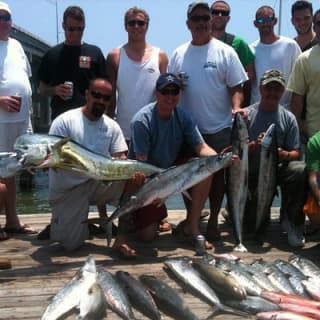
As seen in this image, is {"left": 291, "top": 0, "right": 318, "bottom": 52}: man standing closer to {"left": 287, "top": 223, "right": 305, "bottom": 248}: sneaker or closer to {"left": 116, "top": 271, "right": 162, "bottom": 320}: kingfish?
{"left": 287, "top": 223, "right": 305, "bottom": 248}: sneaker

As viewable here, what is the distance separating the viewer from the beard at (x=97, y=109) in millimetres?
5391

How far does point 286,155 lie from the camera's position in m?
5.80

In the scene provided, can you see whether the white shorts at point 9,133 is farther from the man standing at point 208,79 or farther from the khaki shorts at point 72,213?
the man standing at point 208,79

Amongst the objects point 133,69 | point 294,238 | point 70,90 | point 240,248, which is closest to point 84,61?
point 70,90

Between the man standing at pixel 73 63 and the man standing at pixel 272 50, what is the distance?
1825mm

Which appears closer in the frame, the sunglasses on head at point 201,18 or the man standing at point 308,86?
the sunglasses on head at point 201,18

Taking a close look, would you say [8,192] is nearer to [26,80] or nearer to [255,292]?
[26,80]

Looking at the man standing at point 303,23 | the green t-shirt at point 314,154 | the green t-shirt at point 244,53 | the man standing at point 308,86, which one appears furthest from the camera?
the man standing at point 303,23

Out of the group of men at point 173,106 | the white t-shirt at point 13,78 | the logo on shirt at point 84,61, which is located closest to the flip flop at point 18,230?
the group of men at point 173,106

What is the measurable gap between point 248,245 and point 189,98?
1.67m

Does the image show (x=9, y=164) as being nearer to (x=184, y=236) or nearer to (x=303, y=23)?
(x=184, y=236)

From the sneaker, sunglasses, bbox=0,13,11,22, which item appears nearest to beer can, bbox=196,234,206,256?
the sneaker

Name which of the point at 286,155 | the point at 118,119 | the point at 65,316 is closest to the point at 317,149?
the point at 286,155

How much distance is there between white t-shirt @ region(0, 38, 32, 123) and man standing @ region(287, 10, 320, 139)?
2863 mm
